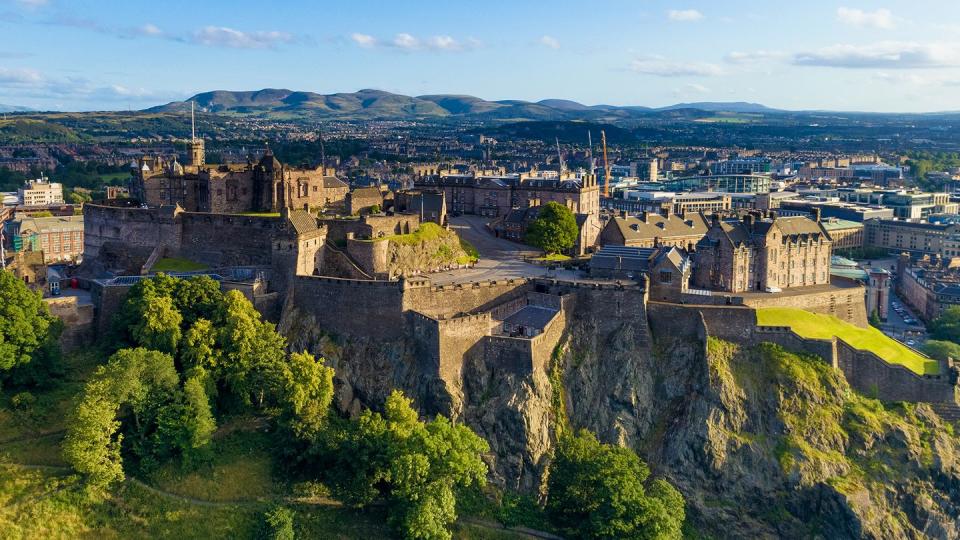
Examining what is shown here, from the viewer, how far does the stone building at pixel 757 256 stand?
2645 inches

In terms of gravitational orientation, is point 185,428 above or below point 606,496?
above

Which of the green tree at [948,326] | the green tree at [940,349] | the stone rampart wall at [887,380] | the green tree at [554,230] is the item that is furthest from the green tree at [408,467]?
the green tree at [948,326]

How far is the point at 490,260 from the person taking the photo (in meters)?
76.1

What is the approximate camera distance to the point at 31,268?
64875 millimetres

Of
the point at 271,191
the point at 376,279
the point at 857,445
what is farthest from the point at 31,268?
the point at 857,445

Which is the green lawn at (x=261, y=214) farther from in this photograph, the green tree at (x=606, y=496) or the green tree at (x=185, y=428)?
the green tree at (x=606, y=496)

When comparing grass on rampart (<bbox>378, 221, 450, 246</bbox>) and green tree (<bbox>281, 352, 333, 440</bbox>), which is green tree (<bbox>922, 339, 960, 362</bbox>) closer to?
grass on rampart (<bbox>378, 221, 450, 246</bbox>)

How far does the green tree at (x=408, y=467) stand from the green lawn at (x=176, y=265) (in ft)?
74.0

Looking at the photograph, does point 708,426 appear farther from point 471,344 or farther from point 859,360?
point 471,344

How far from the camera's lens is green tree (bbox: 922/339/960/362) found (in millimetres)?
79062

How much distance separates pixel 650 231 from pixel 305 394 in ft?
137

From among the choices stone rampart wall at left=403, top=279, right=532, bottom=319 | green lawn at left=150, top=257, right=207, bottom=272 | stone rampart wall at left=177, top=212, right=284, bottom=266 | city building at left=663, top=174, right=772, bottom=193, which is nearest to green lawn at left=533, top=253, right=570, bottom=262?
stone rampart wall at left=403, top=279, right=532, bottom=319

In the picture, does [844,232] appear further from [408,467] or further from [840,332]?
[408,467]

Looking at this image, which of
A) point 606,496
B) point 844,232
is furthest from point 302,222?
point 844,232
